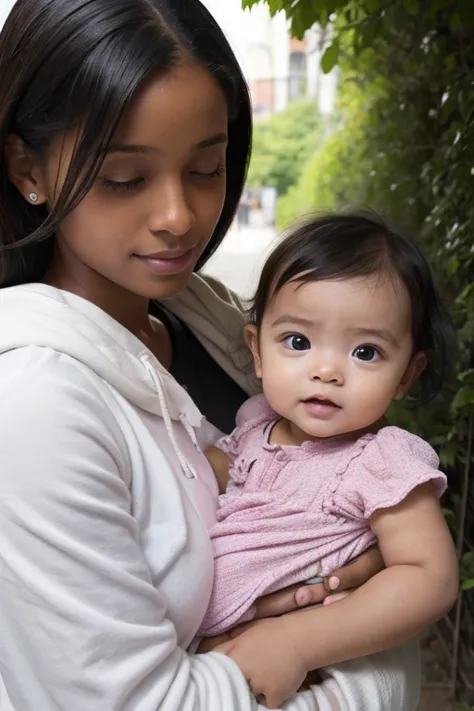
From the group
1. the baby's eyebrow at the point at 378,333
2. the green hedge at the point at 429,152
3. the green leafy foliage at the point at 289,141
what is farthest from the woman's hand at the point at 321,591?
the green leafy foliage at the point at 289,141

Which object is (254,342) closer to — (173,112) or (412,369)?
(412,369)

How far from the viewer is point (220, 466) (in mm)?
1183

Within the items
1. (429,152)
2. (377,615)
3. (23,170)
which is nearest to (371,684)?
(377,615)

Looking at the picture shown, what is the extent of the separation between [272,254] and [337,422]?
259 millimetres

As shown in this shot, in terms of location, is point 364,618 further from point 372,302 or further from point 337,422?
point 372,302

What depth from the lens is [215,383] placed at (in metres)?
1.33

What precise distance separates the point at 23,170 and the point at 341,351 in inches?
18.1

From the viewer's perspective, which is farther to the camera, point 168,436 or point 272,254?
point 272,254

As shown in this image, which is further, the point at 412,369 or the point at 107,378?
the point at 412,369

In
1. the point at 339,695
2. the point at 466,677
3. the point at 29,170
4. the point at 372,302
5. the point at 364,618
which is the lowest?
the point at 466,677

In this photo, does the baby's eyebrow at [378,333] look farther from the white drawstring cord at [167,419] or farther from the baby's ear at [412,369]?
the white drawstring cord at [167,419]

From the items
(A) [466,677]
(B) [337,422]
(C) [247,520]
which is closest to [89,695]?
(C) [247,520]

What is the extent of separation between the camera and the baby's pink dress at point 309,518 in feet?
3.27

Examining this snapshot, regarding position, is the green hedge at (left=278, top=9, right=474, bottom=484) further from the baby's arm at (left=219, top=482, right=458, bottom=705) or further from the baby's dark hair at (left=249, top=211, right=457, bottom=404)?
the baby's arm at (left=219, top=482, right=458, bottom=705)
